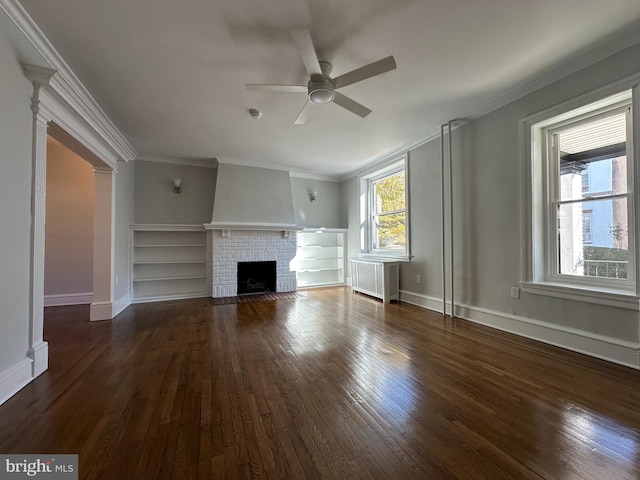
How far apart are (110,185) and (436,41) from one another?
420 cm

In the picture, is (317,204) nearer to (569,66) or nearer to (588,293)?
(569,66)

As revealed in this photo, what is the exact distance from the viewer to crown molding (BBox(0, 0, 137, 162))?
174cm

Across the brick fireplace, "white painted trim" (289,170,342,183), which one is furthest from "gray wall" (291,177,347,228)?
the brick fireplace

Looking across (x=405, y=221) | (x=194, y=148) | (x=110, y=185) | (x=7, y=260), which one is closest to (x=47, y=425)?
(x=7, y=260)

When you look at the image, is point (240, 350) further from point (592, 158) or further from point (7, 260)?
point (592, 158)

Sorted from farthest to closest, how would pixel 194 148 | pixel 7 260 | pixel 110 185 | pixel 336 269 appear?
pixel 336 269, pixel 194 148, pixel 110 185, pixel 7 260

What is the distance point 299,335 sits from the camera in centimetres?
299

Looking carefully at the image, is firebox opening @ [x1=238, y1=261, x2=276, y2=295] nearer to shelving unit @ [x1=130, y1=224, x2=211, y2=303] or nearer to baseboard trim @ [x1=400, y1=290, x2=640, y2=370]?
shelving unit @ [x1=130, y1=224, x2=211, y2=303]

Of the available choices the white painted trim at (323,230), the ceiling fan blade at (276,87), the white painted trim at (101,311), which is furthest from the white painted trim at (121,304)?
the ceiling fan blade at (276,87)

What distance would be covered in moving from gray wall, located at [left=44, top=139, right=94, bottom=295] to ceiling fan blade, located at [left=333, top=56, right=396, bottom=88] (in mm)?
4759

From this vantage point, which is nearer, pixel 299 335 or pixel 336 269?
pixel 299 335

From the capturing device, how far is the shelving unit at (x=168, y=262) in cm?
476

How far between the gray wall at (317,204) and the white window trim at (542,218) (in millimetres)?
4008

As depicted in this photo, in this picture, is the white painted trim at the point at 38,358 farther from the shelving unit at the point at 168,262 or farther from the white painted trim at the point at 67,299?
the white painted trim at the point at 67,299
